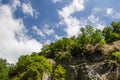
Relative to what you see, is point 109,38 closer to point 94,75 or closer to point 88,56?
point 88,56

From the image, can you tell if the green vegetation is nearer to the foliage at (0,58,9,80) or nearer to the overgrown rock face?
the foliage at (0,58,9,80)

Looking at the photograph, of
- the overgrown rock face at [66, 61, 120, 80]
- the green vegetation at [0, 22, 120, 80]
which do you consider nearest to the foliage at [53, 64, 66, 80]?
the green vegetation at [0, 22, 120, 80]

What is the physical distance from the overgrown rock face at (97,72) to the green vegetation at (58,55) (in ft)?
148

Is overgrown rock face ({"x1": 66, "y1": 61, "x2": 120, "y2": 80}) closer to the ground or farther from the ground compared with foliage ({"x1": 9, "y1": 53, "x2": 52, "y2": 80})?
closer to the ground

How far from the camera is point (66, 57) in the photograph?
9606 centimetres

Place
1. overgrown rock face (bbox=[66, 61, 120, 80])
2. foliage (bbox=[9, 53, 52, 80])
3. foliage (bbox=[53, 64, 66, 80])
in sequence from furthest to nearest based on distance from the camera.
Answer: foliage (bbox=[53, 64, 66, 80]) < foliage (bbox=[9, 53, 52, 80]) < overgrown rock face (bbox=[66, 61, 120, 80])

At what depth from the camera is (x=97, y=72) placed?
1404 inches

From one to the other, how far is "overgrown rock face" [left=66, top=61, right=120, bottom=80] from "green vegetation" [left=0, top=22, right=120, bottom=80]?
4515cm

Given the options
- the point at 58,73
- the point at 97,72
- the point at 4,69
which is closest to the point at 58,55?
the point at 58,73

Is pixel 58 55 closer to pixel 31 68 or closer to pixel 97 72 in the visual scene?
pixel 31 68

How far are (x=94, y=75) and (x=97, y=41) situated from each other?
66449 millimetres

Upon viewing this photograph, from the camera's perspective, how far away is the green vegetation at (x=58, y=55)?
85750 millimetres

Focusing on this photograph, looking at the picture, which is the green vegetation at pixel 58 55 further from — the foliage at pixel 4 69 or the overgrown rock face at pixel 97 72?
the overgrown rock face at pixel 97 72

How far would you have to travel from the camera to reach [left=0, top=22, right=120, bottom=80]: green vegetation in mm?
85750
